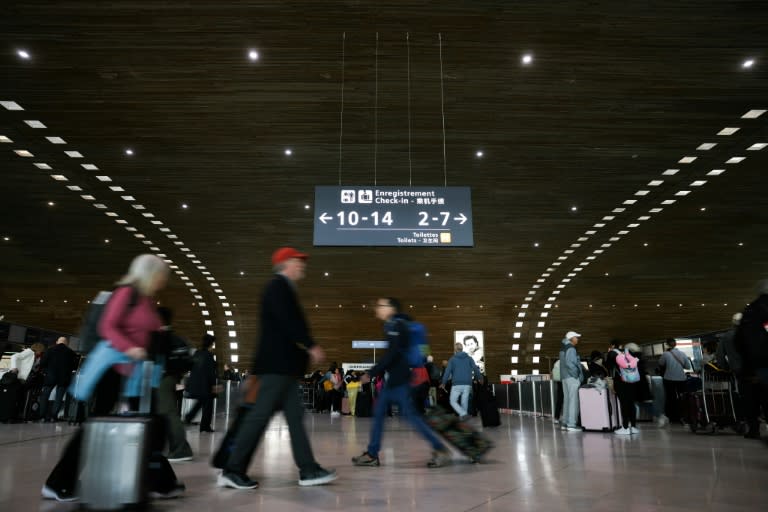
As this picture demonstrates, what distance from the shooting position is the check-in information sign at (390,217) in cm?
880

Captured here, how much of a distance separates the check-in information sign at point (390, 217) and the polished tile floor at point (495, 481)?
3.52 metres

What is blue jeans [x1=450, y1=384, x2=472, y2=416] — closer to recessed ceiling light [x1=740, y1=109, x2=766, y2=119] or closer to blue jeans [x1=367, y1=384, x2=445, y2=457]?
blue jeans [x1=367, y1=384, x2=445, y2=457]

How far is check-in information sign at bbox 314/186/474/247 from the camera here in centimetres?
880

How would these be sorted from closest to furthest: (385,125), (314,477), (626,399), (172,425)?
(314,477) → (172,425) → (626,399) → (385,125)

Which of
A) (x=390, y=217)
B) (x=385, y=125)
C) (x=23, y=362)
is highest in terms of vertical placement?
(x=385, y=125)

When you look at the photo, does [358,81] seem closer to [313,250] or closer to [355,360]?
[313,250]

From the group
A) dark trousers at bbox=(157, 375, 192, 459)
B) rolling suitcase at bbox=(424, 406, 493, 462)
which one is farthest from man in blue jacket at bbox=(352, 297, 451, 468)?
dark trousers at bbox=(157, 375, 192, 459)

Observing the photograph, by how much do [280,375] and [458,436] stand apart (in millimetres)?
1990

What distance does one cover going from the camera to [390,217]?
889cm

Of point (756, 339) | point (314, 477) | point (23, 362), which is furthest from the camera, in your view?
point (23, 362)

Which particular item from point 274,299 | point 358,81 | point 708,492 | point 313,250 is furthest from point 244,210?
point 708,492

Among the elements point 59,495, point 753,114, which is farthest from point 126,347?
point 753,114

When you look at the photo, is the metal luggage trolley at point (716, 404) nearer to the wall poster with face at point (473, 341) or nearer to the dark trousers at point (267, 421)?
the dark trousers at point (267, 421)

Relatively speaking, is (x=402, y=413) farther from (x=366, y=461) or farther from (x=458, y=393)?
(x=458, y=393)
